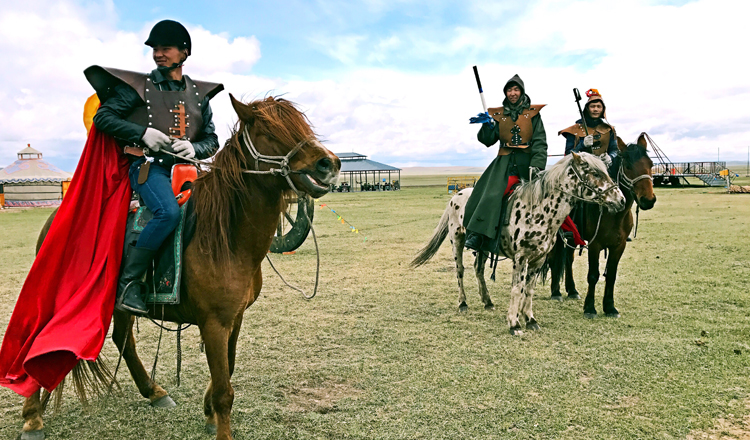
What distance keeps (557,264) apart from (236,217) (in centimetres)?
520

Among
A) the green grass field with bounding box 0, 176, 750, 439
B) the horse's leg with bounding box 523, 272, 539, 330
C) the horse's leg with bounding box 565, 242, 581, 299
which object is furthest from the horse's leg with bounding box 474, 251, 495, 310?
the horse's leg with bounding box 565, 242, 581, 299

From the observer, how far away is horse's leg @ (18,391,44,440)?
315 cm

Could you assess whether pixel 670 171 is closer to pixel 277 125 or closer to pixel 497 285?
pixel 497 285

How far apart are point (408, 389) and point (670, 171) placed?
4488cm

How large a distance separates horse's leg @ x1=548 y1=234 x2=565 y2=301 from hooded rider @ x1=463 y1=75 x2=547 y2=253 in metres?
1.37

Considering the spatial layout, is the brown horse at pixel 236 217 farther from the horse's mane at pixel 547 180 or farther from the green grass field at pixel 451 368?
the horse's mane at pixel 547 180

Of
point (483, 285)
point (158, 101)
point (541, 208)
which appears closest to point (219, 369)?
point (158, 101)

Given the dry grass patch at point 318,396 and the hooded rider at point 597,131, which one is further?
the hooded rider at point 597,131

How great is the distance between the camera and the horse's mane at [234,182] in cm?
277

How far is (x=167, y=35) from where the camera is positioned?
3.11m

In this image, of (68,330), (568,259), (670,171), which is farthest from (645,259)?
(670,171)

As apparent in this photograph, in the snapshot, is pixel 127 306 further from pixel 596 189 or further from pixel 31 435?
pixel 596 189

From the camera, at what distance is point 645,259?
929cm

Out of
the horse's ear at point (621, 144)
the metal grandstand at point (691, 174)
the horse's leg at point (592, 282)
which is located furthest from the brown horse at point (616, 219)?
the metal grandstand at point (691, 174)
